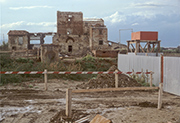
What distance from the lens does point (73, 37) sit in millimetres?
49281

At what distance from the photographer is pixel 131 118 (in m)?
6.96

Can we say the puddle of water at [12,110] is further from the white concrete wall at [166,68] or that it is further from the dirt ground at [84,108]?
the white concrete wall at [166,68]

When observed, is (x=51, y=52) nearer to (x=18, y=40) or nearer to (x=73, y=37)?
(x=73, y=37)

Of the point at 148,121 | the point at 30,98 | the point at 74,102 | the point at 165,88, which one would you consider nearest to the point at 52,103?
the point at 74,102

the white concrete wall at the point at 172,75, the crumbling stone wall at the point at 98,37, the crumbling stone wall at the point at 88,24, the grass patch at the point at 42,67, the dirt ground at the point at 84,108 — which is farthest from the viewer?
the crumbling stone wall at the point at 88,24

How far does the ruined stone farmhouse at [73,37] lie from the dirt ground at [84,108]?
1383 inches

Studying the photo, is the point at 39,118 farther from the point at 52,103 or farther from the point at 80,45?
the point at 80,45

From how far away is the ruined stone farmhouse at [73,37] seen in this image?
47500mm

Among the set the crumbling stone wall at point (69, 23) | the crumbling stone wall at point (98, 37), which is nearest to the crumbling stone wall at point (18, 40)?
the crumbling stone wall at point (69, 23)

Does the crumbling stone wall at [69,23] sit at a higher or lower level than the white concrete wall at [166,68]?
higher

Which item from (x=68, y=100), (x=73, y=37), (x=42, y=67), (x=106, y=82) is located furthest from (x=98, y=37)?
(x=68, y=100)

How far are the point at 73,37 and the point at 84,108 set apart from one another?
137 feet

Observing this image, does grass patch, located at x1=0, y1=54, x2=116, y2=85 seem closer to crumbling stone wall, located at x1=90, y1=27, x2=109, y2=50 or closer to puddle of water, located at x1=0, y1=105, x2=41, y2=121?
puddle of water, located at x1=0, y1=105, x2=41, y2=121

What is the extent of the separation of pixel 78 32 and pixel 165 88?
4379cm
